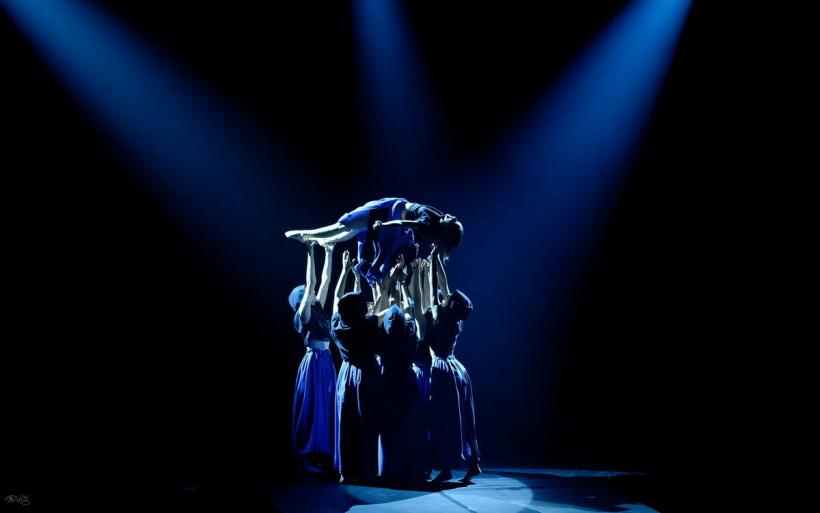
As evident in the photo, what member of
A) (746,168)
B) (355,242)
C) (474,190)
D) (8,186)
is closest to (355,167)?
(474,190)

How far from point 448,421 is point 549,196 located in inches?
142

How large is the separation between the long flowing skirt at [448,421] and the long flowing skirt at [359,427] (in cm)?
49

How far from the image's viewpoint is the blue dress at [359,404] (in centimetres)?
399

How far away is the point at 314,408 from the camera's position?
4566 millimetres

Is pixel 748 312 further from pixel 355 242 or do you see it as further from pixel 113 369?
pixel 113 369

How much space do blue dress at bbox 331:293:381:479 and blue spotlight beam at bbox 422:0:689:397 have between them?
10.0 feet

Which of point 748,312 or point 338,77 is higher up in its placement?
point 338,77

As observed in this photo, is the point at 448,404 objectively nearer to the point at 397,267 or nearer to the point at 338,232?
the point at 397,267

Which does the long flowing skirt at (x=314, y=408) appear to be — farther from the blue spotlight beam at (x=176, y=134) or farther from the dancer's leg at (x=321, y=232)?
the blue spotlight beam at (x=176, y=134)

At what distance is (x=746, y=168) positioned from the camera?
6.30m

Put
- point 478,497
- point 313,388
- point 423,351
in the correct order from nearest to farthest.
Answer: point 478,497 → point 423,351 → point 313,388

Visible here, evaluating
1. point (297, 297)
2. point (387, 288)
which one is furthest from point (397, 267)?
point (297, 297)

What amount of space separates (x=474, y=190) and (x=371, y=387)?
3596mm

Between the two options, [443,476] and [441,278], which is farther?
[441,278]
